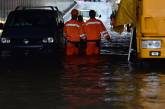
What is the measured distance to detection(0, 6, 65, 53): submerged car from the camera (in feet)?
66.2

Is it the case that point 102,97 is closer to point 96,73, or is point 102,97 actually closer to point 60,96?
point 60,96

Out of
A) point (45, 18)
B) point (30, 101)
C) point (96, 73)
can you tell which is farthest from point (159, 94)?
point (45, 18)

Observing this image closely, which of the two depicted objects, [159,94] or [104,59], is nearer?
[159,94]

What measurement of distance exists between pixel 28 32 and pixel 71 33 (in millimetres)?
1721

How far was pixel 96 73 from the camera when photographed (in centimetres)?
1609

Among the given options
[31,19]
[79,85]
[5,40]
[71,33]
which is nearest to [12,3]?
[31,19]

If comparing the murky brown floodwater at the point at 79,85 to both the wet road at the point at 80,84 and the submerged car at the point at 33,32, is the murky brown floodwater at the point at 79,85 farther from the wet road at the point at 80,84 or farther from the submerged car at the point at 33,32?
the submerged car at the point at 33,32

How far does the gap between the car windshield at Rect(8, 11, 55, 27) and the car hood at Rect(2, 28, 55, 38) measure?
479mm

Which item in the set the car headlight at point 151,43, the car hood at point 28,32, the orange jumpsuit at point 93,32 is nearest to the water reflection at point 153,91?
the car headlight at point 151,43

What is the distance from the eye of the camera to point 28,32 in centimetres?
2038

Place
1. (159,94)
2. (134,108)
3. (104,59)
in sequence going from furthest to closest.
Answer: (104,59)
(159,94)
(134,108)

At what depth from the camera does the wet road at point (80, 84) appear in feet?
36.7

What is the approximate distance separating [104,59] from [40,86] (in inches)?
281

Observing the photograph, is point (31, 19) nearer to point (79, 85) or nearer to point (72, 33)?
point (72, 33)
